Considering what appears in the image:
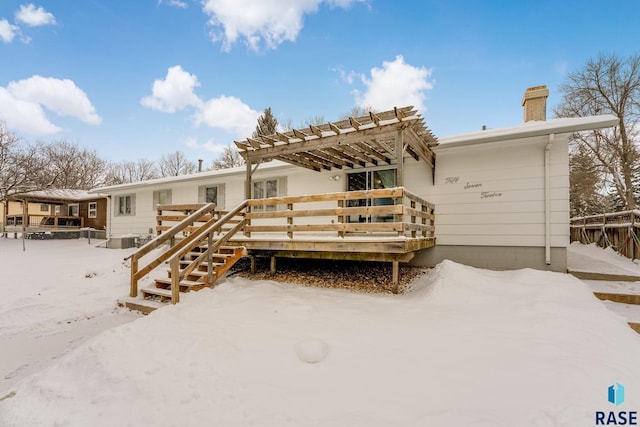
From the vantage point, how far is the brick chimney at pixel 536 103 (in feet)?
27.2

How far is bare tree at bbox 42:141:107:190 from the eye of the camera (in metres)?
28.4

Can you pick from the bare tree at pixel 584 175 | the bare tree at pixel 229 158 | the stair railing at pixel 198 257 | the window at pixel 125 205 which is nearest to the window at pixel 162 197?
the window at pixel 125 205

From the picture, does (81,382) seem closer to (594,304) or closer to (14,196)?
(594,304)

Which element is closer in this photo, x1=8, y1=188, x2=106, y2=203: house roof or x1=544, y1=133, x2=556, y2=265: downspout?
x1=544, y1=133, x2=556, y2=265: downspout

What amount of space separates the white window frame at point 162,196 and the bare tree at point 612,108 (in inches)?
846

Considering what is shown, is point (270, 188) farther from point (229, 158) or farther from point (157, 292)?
point (229, 158)

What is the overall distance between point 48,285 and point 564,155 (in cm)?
1197

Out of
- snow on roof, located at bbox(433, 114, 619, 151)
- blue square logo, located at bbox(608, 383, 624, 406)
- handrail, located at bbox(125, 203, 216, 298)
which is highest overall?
snow on roof, located at bbox(433, 114, 619, 151)

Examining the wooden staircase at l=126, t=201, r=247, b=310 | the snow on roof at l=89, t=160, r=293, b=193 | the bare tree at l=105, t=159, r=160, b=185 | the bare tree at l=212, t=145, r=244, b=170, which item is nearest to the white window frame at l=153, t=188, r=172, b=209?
the snow on roof at l=89, t=160, r=293, b=193

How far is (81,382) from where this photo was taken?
2803mm

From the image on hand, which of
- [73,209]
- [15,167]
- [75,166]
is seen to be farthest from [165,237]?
[75,166]

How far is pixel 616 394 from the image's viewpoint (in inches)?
99.0

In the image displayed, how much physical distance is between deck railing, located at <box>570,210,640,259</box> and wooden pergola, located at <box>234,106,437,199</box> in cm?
531

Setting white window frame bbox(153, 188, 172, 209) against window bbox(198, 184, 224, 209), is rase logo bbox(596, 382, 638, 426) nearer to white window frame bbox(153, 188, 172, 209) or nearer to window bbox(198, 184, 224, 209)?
window bbox(198, 184, 224, 209)
